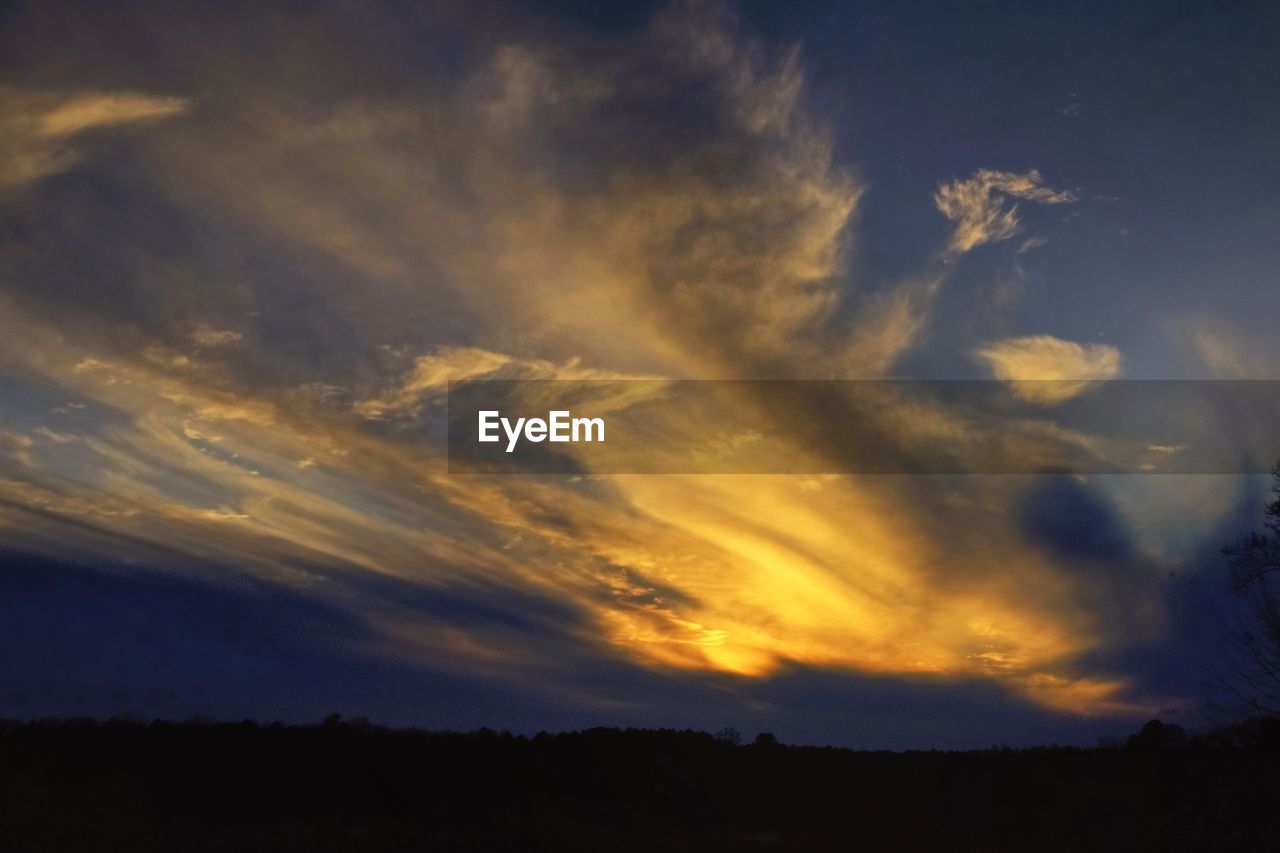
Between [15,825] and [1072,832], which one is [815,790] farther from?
[15,825]

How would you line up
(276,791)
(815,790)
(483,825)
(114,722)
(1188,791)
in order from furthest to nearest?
(114,722) → (815,790) → (276,791) → (483,825) → (1188,791)

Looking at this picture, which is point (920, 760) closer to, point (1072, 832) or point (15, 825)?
point (1072, 832)

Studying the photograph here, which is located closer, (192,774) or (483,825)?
(483,825)

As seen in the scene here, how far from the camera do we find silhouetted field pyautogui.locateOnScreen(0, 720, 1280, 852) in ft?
89.4

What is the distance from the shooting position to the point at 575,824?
31984mm

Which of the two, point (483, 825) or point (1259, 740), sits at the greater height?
point (1259, 740)

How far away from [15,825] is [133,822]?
357 cm

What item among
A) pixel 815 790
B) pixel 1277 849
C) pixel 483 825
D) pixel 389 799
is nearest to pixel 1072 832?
pixel 1277 849

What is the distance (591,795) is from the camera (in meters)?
Result: 39.7

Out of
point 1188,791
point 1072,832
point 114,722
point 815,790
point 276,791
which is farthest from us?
point 114,722

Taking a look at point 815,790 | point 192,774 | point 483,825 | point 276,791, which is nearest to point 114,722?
point 192,774

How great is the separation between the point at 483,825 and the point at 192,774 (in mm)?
13260

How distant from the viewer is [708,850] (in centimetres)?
2780

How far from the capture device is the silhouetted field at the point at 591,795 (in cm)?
2723
